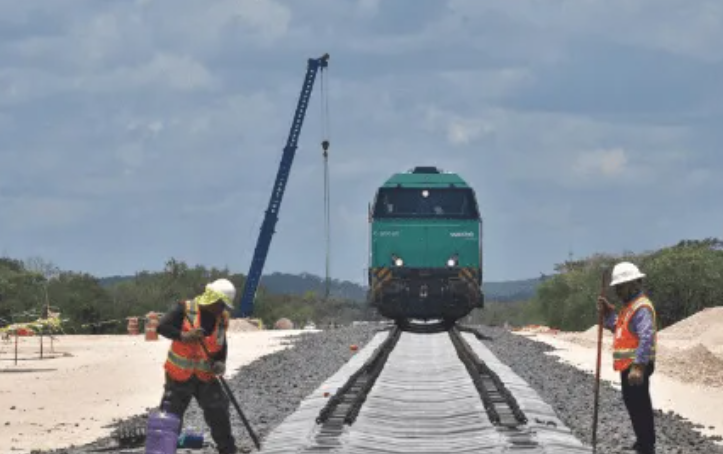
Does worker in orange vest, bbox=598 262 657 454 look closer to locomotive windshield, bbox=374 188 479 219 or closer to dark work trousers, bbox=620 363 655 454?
dark work trousers, bbox=620 363 655 454

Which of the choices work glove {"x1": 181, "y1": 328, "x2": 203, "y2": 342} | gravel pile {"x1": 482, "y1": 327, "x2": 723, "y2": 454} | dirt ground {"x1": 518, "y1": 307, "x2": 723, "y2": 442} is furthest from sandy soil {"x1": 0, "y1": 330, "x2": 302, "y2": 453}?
dirt ground {"x1": 518, "y1": 307, "x2": 723, "y2": 442}

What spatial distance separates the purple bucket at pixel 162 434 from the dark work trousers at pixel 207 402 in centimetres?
29

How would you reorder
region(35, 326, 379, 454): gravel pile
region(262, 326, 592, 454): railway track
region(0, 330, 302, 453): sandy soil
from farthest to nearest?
region(0, 330, 302, 453): sandy soil
region(35, 326, 379, 454): gravel pile
region(262, 326, 592, 454): railway track

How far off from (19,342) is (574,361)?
79.9ft

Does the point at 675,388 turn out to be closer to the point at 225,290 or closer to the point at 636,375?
the point at 636,375

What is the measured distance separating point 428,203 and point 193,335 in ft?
81.5

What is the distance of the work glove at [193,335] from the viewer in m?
11.4

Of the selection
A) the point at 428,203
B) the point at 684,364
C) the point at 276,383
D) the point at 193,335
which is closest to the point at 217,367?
the point at 193,335

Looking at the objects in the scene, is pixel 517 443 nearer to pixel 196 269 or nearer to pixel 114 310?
pixel 114 310

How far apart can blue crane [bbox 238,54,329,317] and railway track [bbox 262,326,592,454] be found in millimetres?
63348

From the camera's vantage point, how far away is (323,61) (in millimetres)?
Answer: 92562

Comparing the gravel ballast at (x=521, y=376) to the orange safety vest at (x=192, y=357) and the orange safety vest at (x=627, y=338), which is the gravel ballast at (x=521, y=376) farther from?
the orange safety vest at (x=192, y=357)

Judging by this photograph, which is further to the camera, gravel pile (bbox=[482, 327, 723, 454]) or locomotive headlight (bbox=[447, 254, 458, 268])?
locomotive headlight (bbox=[447, 254, 458, 268])

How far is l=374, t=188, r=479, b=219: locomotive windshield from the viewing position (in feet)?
117
